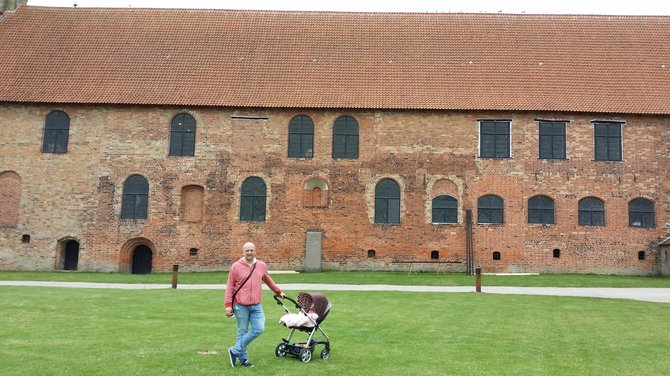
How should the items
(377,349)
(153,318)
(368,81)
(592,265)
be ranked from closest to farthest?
(377,349), (153,318), (592,265), (368,81)

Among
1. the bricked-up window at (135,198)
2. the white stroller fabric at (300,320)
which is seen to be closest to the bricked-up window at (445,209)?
the bricked-up window at (135,198)

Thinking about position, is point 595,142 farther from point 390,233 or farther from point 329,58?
point 329,58

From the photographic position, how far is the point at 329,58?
92.8 ft

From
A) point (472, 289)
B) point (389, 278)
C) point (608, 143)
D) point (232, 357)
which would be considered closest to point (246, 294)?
point (232, 357)

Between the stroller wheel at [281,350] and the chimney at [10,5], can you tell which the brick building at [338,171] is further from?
the stroller wheel at [281,350]

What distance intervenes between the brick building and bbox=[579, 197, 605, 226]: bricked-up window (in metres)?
0.06

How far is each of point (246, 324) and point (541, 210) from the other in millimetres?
20223

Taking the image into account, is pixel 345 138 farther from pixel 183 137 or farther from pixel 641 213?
pixel 641 213

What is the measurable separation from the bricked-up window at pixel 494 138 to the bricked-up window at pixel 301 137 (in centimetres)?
751

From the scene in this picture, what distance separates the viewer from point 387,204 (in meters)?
25.6

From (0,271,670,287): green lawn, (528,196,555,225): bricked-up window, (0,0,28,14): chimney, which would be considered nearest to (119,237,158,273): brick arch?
(0,271,670,287): green lawn

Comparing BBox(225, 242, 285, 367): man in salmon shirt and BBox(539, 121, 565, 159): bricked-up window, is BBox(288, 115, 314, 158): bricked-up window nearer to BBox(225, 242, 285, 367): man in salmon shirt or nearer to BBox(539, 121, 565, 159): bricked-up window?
BBox(539, 121, 565, 159): bricked-up window

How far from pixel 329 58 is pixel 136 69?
Answer: 909 cm

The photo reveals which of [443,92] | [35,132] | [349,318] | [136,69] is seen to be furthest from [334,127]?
[349,318]
